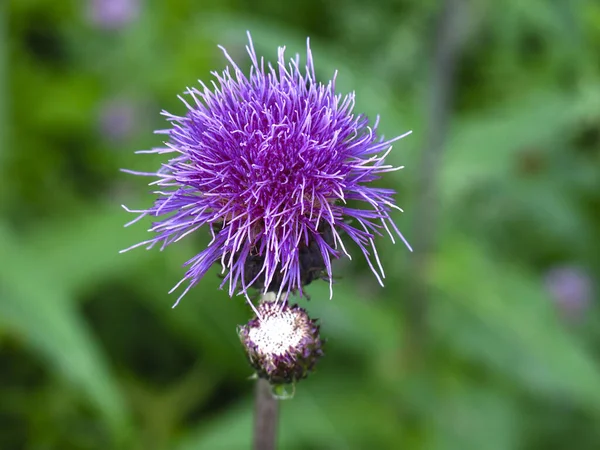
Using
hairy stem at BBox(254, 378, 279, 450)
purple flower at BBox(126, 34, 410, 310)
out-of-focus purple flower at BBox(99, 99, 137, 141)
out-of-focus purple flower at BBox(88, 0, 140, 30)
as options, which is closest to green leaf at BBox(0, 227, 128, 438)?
hairy stem at BBox(254, 378, 279, 450)

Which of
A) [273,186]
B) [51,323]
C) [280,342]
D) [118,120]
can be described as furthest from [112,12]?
[280,342]

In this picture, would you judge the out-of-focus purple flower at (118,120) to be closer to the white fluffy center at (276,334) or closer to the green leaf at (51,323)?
the green leaf at (51,323)

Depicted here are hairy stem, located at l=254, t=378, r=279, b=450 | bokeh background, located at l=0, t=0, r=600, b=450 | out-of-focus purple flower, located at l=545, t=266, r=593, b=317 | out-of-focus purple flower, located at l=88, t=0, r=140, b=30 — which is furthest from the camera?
out-of-focus purple flower, located at l=88, t=0, r=140, b=30

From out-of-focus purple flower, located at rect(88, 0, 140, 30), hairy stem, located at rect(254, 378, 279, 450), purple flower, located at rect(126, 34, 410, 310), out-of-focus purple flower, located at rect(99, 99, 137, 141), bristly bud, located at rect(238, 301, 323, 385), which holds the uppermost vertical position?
out-of-focus purple flower, located at rect(88, 0, 140, 30)

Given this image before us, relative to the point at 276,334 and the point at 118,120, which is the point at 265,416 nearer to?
the point at 276,334

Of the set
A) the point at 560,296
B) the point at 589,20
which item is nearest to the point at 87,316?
the point at 560,296

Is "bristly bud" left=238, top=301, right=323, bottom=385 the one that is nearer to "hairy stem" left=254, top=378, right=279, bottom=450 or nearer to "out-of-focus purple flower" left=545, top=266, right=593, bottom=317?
"hairy stem" left=254, top=378, right=279, bottom=450
